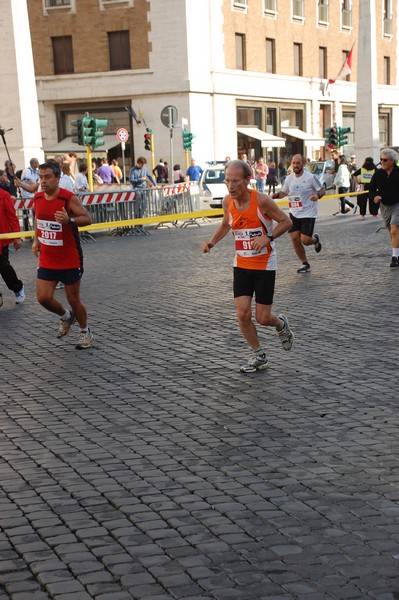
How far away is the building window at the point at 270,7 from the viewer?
47.3 metres

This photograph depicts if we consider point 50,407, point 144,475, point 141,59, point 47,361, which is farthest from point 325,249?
point 141,59

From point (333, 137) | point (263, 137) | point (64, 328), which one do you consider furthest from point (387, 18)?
point (64, 328)

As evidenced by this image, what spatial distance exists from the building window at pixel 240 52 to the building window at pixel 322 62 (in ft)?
28.1

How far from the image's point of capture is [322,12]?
52.6m

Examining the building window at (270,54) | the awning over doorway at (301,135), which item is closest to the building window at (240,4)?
the building window at (270,54)

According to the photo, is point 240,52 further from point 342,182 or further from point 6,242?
point 6,242

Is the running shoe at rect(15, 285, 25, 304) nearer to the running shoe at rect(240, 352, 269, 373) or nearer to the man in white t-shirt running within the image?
the man in white t-shirt running

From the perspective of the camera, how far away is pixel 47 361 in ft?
26.9

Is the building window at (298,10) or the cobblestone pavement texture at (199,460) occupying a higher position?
the building window at (298,10)

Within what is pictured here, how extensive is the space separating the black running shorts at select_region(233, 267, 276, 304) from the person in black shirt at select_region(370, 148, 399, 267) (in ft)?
21.2

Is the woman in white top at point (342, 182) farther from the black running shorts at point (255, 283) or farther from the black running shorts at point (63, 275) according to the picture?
the black running shorts at point (255, 283)

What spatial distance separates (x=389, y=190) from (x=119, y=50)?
32.2 meters

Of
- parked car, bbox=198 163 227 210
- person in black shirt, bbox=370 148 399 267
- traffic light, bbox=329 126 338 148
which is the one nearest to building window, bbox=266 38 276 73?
traffic light, bbox=329 126 338 148

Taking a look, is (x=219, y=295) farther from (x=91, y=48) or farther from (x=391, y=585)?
(x=91, y=48)
